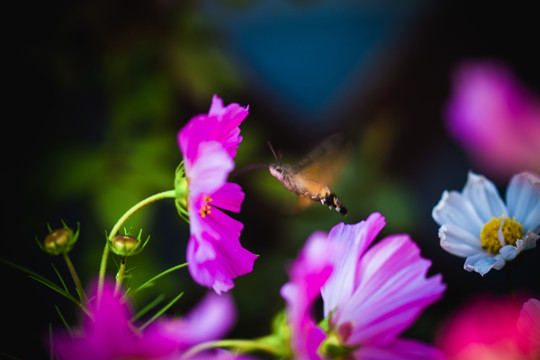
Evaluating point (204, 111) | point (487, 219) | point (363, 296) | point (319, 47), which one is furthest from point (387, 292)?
point (319, 47)

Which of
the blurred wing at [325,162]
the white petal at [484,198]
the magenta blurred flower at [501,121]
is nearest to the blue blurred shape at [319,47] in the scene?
the blurred wing at [325,162]

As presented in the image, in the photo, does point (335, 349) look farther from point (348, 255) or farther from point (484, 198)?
point (484, 198)

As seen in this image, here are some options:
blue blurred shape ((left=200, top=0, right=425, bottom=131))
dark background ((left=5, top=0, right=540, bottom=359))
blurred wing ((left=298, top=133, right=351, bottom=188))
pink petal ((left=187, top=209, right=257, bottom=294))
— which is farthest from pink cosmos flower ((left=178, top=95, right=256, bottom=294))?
blue blurred shape ((left=200, top=0, right=425, bottom=131))

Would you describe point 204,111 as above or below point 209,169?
below

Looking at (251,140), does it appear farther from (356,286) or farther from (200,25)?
(356,286)

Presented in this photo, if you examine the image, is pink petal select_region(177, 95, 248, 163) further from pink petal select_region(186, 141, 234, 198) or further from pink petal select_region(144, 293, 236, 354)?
A: pink petal select_region(144, 293, 236, 354)

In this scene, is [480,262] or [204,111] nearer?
[480,262]
